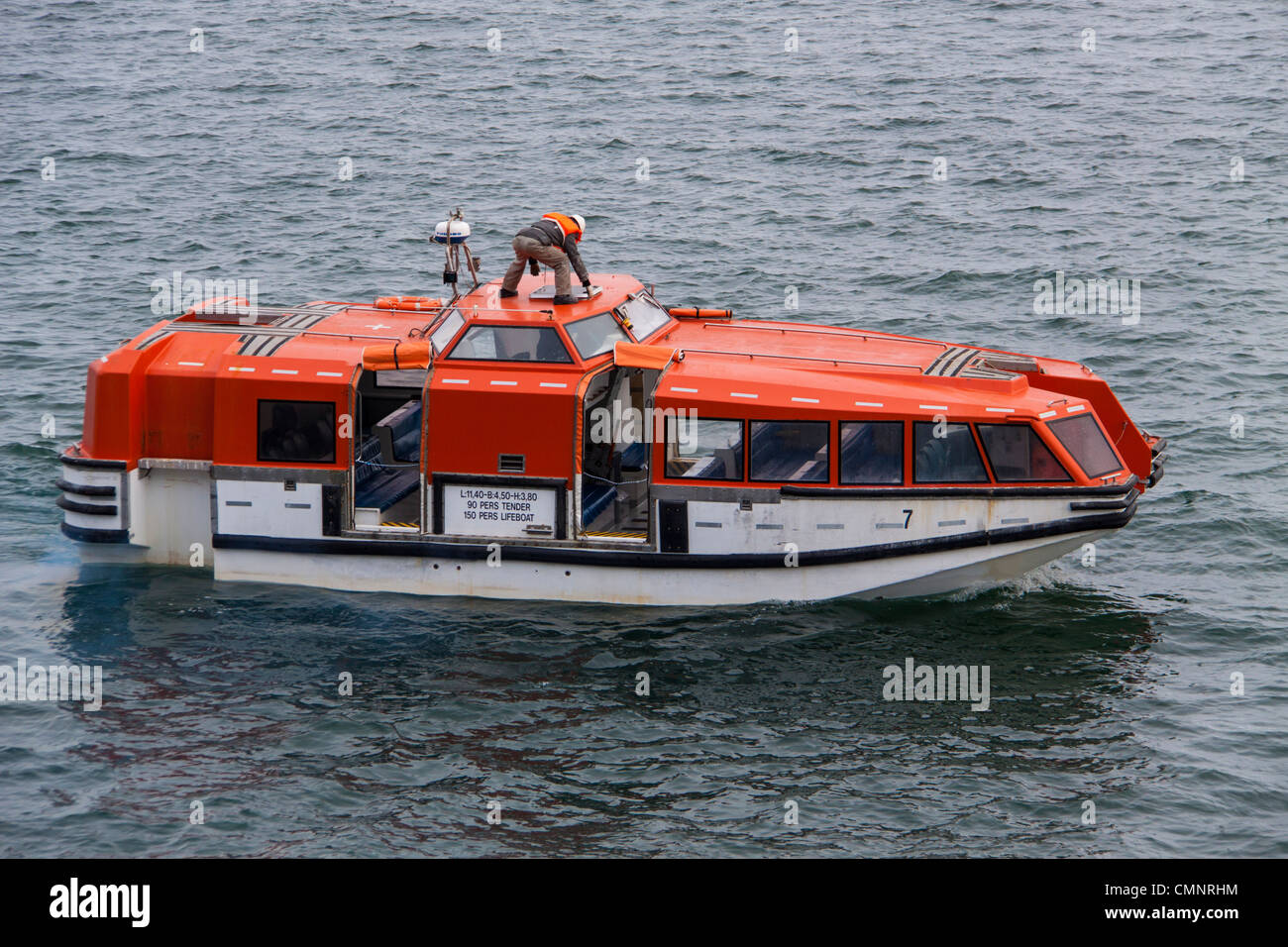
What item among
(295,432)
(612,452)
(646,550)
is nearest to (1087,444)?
(646,550)

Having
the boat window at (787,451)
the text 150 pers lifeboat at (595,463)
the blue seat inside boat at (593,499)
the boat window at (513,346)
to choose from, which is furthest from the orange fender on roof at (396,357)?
the boat window at (787,451)

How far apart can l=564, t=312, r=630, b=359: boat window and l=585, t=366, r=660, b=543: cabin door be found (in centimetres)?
30

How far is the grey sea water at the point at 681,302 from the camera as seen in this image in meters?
13.5

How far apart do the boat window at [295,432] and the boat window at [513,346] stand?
1.63 metres

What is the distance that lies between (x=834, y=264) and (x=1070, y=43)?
52.3 feet

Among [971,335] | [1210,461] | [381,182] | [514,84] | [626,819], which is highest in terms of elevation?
[514,84]

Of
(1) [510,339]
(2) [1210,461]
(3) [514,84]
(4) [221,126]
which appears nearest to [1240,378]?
(2) [1210,461]

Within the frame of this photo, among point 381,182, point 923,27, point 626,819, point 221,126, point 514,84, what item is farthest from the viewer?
point 923,27

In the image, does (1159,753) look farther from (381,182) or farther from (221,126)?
Answer: (221,126)

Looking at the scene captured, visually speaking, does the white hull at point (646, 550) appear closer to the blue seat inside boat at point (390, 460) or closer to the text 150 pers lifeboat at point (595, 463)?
the text 150 pers lifeboat at point (595, 463)

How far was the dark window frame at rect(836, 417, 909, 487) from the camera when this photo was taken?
52.5 feet

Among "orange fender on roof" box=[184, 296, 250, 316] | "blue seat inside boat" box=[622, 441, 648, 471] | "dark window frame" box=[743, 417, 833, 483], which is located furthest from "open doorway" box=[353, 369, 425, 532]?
"dark window frame" box=[743, 417, 833, 483]

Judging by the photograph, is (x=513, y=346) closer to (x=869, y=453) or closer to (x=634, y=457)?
(x=634, y=457)

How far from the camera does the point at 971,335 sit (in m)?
25.1
